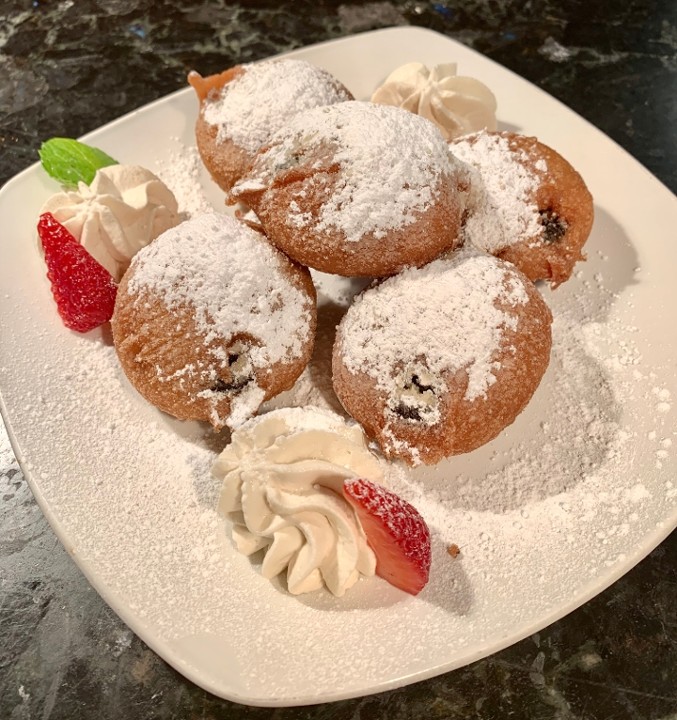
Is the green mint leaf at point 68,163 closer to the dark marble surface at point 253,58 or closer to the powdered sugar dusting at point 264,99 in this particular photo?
the powdered sugar dusting at point 264,99

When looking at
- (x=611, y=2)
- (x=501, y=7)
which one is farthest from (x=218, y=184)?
(x=611, y=2)

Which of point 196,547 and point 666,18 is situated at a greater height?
point 666,18

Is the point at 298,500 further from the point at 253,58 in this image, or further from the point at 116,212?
the point at 253,58

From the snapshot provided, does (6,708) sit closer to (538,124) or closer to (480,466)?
(480,466)

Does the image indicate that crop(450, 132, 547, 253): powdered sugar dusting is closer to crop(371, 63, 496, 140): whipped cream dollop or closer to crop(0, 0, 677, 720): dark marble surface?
crop(371, 63, 496, 140): whipped cream dollop

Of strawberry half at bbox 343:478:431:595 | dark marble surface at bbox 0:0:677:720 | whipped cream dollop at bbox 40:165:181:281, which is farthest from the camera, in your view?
whipped cream dollop at bbox 40:165:181:281

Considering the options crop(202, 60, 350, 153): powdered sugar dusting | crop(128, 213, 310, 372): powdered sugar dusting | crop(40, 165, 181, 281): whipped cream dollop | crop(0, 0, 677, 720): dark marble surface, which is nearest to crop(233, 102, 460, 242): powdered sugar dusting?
crop(128, 213, 310, 372): powdered sugar dusting
